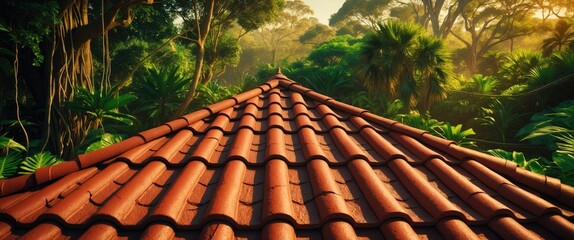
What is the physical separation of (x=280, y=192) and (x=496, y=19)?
1265 inches

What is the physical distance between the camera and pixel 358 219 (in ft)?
5.38

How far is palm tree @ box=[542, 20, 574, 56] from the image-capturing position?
14.1 m

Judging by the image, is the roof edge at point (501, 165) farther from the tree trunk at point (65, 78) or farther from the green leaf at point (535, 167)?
the tree trunk at point (65, 78)

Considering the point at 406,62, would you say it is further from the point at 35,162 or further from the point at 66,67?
the point at 35,162

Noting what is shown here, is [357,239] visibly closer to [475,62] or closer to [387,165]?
[387,165]

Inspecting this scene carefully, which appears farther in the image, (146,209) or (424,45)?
(424,45)

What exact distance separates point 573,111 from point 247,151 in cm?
819

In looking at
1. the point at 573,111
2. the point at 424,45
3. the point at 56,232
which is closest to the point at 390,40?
the point at 424,45

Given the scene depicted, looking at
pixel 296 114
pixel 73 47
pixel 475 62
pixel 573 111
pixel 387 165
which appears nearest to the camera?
pixel 387 165

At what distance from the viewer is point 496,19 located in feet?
83.4

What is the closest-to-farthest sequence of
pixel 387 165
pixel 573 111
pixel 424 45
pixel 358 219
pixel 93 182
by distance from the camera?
pixel 358 219 → pixel 93 182 → pixel 387 165 → pixel 573 111 → pixel 424 45

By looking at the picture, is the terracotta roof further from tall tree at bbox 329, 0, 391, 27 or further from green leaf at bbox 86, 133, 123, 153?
tall tree at bbox 329, 0, 391, 27

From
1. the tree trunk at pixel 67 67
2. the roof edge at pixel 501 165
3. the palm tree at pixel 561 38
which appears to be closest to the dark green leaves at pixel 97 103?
the tree trunk at pixel 67 67

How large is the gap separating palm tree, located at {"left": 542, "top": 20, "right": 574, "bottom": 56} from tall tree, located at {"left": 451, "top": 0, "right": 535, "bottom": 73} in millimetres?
9759
